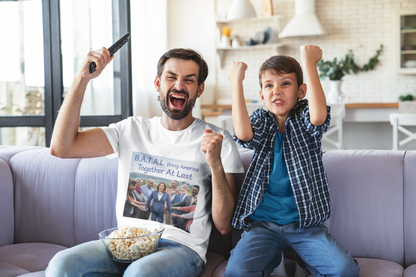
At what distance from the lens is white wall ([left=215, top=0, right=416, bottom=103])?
533 centimetres

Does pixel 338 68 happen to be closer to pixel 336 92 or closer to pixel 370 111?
pixel 336 92

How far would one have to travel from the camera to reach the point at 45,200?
1.76 meters

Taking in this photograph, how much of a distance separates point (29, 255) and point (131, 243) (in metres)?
0.60

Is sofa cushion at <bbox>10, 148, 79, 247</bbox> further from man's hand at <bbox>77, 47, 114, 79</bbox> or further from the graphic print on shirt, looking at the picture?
man's hand at <bbox>77, 47, 114, 79</bbox>

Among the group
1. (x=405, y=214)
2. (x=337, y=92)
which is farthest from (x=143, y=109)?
(x=405, y=214)

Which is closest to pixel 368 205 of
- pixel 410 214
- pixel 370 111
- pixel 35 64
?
pixel 410 214

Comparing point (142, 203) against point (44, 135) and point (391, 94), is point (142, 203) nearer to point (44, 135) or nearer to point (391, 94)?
point (44, 135)

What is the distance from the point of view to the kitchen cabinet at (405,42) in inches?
202

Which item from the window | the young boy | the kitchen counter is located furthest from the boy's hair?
the kitchen counter

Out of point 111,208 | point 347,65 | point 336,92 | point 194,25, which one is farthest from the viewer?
point 194,25

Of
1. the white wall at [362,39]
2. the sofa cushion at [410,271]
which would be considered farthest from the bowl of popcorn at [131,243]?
the white wall at [362,39]

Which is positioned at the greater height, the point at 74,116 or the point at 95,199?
the point at 74,116

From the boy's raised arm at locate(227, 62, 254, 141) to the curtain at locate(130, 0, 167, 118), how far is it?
127 inches

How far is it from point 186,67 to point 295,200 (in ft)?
2.06
